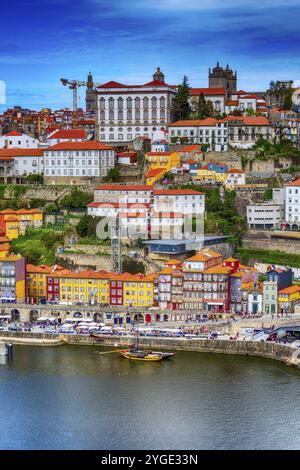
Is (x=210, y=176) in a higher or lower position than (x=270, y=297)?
higher

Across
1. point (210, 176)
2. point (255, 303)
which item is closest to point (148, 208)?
point (210, 176)

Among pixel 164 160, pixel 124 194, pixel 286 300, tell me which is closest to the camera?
pixel 286 300

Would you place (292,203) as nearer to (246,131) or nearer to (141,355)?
(246,131)

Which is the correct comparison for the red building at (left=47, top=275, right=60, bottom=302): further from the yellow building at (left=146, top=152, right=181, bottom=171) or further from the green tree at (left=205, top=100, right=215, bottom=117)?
the green tree at (left=205, top=100, right=215, bottom=117)

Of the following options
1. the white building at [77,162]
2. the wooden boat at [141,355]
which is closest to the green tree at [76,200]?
the white building at [77,162]

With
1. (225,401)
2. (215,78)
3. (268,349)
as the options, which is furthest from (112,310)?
(215,78)

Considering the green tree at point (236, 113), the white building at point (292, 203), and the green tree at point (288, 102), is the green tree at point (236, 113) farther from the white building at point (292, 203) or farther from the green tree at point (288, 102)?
the white building at point (292, 203)
